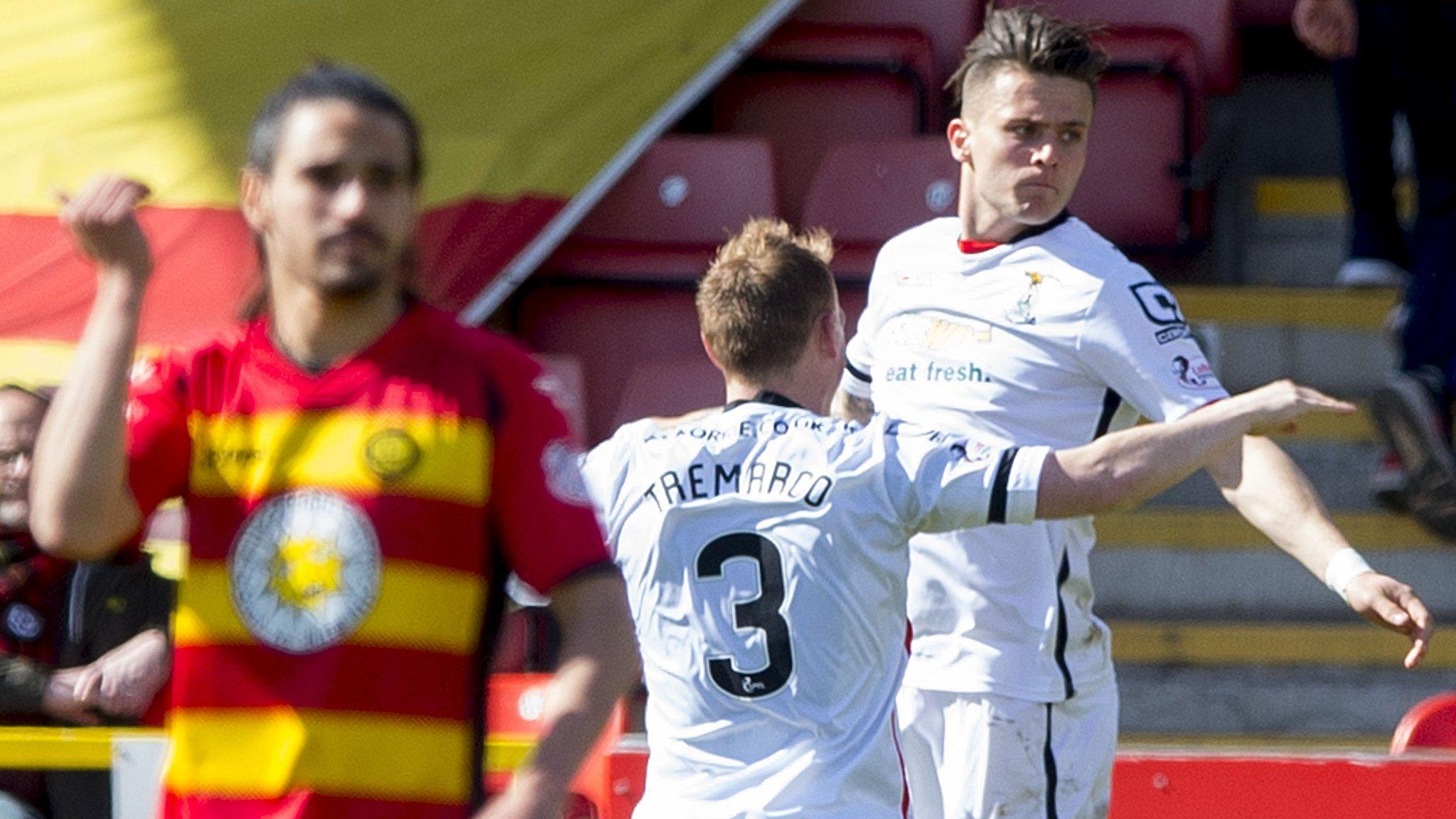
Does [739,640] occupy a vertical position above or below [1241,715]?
above

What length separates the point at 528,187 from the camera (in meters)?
7.18

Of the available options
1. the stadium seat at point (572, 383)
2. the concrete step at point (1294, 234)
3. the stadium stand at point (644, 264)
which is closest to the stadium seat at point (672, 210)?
the stadium stand at point (644, 264)

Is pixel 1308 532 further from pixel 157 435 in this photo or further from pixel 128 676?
pixel 128 676

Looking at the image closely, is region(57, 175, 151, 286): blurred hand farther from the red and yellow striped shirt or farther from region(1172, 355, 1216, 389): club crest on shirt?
region(1172, 355, 1216, 389): club crest on shirt

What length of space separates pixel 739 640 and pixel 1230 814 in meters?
1.74

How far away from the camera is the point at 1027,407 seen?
152 inches

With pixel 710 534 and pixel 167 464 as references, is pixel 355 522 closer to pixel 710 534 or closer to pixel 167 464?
pixel 167 464

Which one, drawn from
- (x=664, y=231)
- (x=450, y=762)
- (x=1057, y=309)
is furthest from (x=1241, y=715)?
(x=450, y=762)

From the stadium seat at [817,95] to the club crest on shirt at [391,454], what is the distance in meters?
5.90

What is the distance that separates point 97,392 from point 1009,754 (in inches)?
80.8

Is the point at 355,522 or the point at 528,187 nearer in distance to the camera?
the point at 355,522

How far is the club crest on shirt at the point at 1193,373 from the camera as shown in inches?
143

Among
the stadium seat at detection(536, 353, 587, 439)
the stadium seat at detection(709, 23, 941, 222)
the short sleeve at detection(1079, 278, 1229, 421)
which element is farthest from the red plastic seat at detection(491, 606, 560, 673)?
the short sleeve at detection(1079, 278, 1229, 421)

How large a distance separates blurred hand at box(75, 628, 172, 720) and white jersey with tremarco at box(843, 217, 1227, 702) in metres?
1.58
